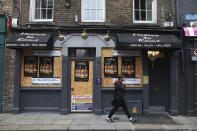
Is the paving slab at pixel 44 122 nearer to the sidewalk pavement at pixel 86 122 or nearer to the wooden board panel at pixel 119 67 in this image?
the sidewalk pavement at pixel 86 122

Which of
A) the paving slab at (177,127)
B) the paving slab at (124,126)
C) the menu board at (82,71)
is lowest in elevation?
the paving slab at (177,127)

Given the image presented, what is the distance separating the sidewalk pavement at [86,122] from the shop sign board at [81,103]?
32 cm

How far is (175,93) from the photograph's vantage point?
322 inches

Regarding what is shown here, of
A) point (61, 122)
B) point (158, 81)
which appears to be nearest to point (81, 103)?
point (61, 122)

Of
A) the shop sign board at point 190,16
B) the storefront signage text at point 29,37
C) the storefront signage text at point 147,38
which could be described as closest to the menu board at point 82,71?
the storefront signage text at point 29,37

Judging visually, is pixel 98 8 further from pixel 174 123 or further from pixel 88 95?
pixel 174 123

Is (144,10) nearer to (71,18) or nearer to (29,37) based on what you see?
(71,18)

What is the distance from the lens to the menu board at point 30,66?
323 inches

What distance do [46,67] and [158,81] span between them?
577cm

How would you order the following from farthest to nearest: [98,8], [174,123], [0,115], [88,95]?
1. [98,8]
2. [88,95]
3. [0,115]
4. [174,123]

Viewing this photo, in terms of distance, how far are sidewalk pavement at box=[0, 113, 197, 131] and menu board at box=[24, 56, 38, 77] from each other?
193cm

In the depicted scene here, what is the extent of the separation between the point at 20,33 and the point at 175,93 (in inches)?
318

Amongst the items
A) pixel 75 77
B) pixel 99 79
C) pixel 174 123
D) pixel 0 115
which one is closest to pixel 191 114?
pixel 174 123

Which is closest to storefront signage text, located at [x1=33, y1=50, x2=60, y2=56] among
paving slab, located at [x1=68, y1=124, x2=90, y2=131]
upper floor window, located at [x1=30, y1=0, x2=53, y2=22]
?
upper floor window, located at [x1=30, y1=0, x2=53, y2=22]
